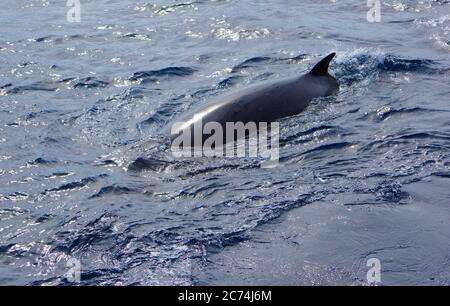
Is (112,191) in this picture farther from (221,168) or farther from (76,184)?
(221,168)

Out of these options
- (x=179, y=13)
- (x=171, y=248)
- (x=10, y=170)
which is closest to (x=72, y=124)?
(x=10, y=170)

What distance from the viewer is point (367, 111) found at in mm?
11891

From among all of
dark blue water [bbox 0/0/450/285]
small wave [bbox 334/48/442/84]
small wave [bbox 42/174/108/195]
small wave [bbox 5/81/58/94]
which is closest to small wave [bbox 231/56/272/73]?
dark blue water [bbox 0/0/450/285]

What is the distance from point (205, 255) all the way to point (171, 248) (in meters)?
0.39

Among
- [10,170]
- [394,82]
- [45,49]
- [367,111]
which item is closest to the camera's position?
[10,170]

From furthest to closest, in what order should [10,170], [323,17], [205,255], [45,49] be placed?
[323,17] → [45,49] → [10,170] → [205,255]

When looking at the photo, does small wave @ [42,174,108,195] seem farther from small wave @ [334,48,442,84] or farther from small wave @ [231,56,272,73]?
small wave @ [231,56,272,73]

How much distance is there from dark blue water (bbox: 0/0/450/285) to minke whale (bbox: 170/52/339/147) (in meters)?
0.24

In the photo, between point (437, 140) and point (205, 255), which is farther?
point (437, 140)

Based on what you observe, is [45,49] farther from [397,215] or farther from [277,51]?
[397,215]

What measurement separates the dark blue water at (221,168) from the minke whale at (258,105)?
24 centimetres

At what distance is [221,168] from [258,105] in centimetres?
173

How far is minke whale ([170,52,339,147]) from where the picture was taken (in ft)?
35.6

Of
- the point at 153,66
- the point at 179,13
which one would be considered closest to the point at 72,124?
the point at 153,66
